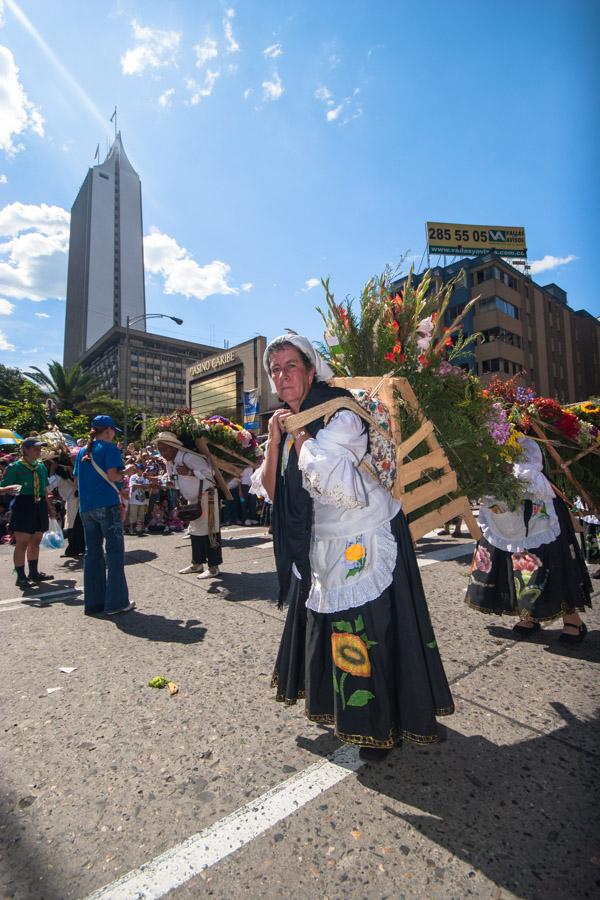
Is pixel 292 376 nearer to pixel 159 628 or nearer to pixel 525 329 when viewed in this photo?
pixel 159 628

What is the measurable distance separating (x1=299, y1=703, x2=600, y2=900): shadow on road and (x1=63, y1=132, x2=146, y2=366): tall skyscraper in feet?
487

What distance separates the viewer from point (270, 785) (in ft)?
7.12

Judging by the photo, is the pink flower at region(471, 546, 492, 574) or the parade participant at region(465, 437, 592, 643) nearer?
the parade participant at region(465, 437, 592, 643)

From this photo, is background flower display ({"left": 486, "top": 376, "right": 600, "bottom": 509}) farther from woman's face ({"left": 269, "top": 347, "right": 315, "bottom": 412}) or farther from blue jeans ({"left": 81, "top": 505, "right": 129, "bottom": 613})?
blue jeans ({"left": 81, "top": 505, "right": 129, "bottom": 613})

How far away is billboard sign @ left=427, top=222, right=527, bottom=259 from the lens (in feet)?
132

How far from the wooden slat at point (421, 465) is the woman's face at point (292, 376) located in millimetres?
691

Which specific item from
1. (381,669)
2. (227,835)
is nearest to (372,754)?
(381,669)

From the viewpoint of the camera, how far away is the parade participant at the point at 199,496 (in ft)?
21.2

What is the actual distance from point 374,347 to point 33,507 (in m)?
5.82

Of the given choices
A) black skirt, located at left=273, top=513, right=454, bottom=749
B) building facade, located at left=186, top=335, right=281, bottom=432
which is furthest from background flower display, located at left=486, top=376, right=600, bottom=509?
building facade, located at left=186, top=335, right=281, bottom=432

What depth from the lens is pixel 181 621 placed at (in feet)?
15.2

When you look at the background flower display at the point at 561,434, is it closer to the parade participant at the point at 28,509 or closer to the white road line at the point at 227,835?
the white road line at the point at 227,835

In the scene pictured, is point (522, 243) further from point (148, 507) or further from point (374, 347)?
point (374, 347)

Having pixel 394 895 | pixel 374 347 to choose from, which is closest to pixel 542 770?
pixel 394 895
